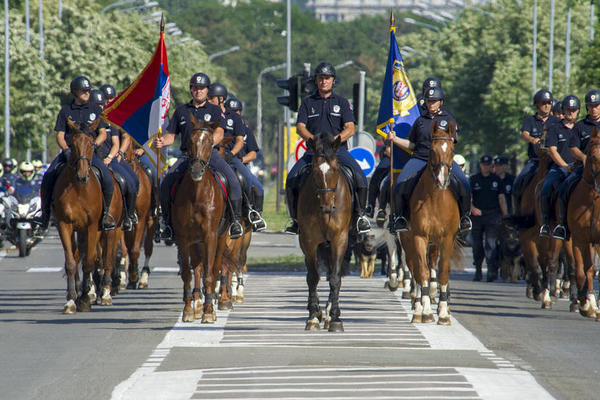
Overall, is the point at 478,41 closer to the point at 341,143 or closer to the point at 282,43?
the point at 341,143

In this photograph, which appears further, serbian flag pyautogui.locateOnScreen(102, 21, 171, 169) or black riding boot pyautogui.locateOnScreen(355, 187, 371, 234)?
serbian flag pyautogui.locateOnScreen(102, 21, 171, 169)

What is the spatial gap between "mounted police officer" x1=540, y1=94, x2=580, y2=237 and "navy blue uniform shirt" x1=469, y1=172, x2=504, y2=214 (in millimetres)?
6476

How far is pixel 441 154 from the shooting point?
15680mm

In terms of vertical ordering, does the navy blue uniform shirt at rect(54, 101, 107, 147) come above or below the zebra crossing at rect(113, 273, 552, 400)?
above

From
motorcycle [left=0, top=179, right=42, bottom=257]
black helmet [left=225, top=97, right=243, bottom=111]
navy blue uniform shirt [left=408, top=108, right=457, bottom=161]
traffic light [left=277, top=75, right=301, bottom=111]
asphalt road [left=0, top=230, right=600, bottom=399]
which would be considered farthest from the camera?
motorcycle [left=0, top=179, right=42, bottom=257]

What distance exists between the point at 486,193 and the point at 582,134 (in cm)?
788

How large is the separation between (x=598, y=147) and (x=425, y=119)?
6.80 feet

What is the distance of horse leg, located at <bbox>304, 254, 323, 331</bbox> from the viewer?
15172mm

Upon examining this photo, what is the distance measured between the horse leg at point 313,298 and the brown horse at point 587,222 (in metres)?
3.55

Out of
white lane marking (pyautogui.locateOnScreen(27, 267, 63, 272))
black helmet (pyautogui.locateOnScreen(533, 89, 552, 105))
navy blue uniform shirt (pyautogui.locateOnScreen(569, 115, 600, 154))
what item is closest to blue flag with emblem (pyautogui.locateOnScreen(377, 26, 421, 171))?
black helmet (pyautogui.locateOnScreen(533, 89, 552, 105))

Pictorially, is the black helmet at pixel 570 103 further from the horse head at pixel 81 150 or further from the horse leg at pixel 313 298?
the horse head at pixel 81 150

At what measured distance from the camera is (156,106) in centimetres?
1988

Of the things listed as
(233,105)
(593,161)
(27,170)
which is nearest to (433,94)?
(593,161)

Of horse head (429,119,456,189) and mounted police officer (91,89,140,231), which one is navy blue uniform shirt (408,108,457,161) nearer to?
horse head (429,119,456,189)
